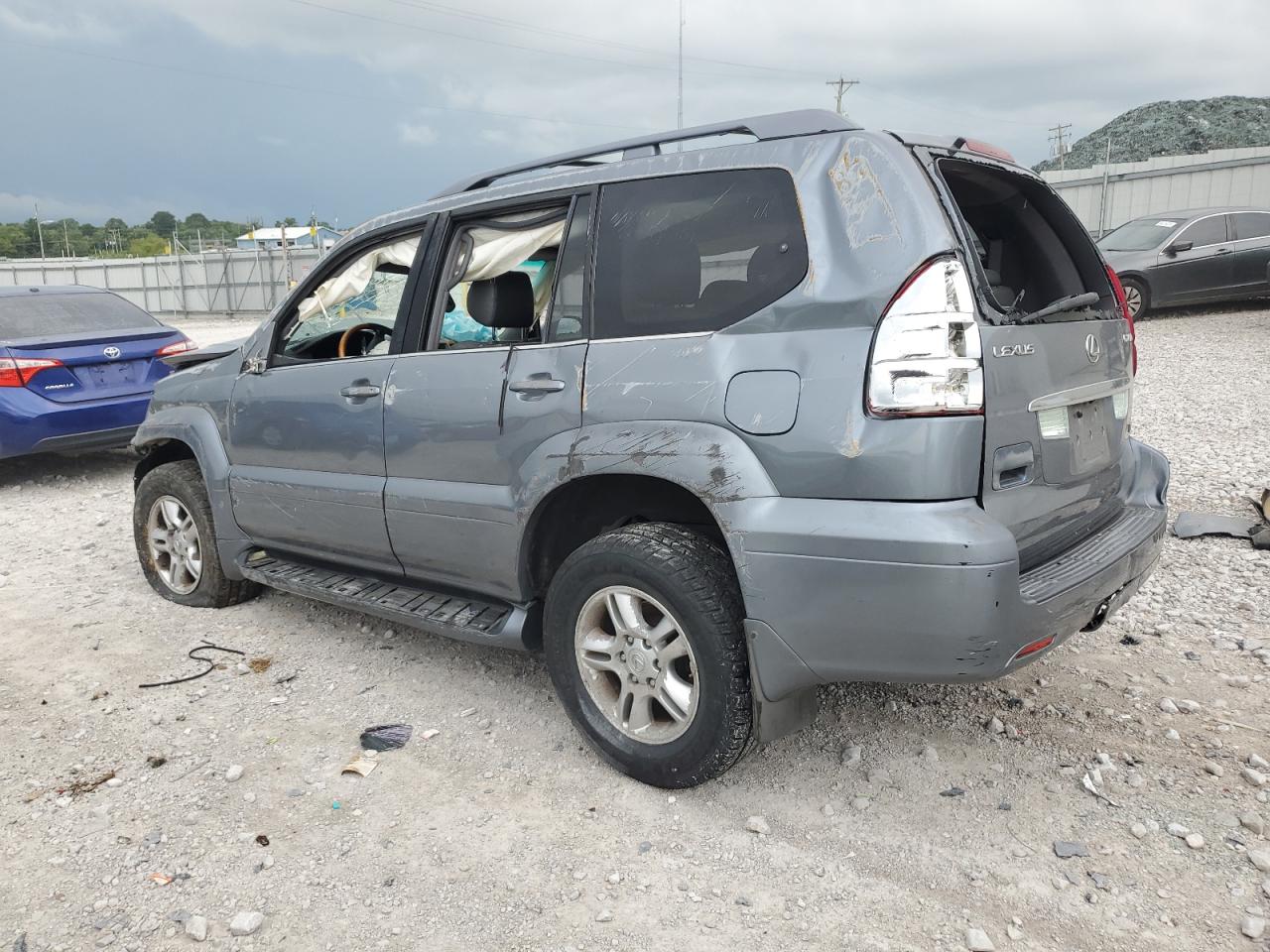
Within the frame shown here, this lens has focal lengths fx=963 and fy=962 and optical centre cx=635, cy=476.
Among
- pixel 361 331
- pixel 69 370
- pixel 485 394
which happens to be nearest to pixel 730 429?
pixel 485 394

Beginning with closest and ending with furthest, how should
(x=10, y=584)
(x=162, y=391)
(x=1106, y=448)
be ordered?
(x=1106, y=448) → (x=162, y=391) → (x=10, y=584)

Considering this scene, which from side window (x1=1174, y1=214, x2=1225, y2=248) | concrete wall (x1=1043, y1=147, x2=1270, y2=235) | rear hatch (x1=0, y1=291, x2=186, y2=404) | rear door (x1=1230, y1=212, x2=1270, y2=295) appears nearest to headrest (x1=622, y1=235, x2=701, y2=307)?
rear hatch (x1=0, y1=291, x2=186, y2=404)

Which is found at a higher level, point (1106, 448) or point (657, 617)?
point (1106, 448)

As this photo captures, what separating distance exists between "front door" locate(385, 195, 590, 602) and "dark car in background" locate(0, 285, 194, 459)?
4903mm

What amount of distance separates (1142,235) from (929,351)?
1253 centimetres

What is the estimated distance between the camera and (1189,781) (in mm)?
2926

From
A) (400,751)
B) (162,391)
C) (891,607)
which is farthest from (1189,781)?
(162,391)

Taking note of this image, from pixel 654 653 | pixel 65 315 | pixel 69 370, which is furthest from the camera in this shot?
pixel 65 315

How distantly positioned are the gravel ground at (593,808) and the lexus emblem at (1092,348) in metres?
1.27

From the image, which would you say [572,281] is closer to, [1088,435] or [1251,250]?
[1088,435]

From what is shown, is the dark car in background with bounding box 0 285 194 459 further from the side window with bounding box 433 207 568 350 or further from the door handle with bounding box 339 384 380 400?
the side window with bounding box 433 207 568 350

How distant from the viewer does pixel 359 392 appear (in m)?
3.74

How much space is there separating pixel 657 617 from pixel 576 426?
648 mm

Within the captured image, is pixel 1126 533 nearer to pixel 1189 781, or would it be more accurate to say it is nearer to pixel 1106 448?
pixel 1106 448
